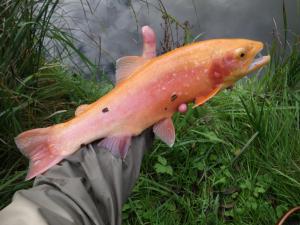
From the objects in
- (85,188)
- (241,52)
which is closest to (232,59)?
(241,52)

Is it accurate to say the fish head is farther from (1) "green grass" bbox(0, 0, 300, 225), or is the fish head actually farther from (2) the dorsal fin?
(1) "green grass" bbox(0, 0, 300, 225)

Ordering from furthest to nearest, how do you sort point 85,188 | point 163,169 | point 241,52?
point 163,169, point 241,52, point 85,188

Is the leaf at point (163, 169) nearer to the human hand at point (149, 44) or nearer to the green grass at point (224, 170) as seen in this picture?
the green grass at point (224, 170)

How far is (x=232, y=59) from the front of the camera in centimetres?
204

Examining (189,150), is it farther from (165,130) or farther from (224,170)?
(165,130)

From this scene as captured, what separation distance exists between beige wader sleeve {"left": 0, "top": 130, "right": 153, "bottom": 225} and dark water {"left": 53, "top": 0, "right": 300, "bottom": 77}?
281 cm

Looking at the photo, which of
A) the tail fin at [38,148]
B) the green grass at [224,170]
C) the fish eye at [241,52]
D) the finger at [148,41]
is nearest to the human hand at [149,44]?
the finger at [148,41]

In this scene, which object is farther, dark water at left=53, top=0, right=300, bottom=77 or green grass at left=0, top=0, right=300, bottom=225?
dark water at left=53, top=0, right=300, bottom=77

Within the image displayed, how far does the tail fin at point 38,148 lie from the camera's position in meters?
2.00

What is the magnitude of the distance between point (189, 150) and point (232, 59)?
123cm

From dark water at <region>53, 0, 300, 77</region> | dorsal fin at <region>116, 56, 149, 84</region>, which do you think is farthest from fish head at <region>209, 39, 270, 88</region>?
dark water at <region>53, 0, 300, 77</region>

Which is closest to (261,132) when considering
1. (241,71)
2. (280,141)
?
(280,141)

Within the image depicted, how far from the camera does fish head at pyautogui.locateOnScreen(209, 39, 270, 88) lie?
80.4 inches

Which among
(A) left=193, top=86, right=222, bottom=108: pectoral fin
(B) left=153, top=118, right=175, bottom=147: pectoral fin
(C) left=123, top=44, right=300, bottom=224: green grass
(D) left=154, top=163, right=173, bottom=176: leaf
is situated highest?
(A) left=193, top=86, right=222, bottom=108: pectoral fin
